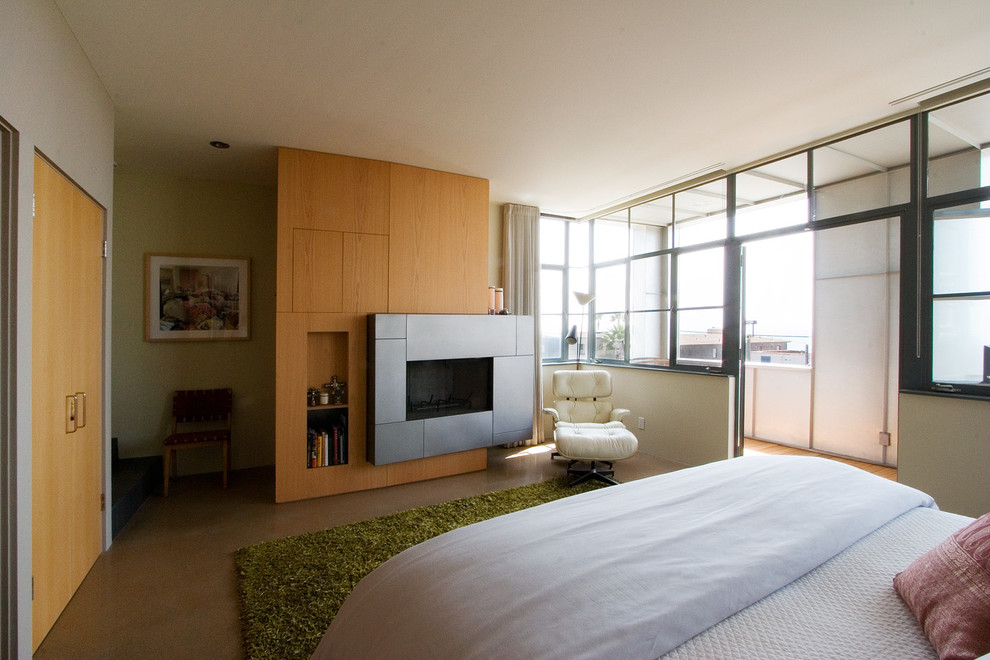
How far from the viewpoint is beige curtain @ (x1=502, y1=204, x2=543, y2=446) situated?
16.6 feet

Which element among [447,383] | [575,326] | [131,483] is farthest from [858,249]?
[131,483]

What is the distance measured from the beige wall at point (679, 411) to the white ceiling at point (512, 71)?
2.13 meters

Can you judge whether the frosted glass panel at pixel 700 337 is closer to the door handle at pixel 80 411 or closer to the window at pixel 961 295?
the window at pixel 961 295

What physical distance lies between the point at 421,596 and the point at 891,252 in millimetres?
5217

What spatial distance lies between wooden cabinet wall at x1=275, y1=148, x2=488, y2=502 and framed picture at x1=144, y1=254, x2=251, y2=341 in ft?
3.59

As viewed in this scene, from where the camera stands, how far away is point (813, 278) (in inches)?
189

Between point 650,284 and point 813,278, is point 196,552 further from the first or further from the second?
point 813,278

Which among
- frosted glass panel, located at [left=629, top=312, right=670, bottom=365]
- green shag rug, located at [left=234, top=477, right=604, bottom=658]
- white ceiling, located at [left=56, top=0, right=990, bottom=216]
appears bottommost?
green shag rug, located at [left=234, top=477, right=604, bottom=658]

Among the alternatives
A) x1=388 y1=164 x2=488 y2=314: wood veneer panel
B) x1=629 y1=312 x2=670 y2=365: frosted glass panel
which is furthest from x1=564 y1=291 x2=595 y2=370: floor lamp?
x1=388 y1=164 x2=488 y2=314: wood veneer panel

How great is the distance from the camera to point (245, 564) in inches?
96.0

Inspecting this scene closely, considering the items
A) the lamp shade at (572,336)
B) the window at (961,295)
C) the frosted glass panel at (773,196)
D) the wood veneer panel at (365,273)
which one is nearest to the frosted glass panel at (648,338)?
the lamp shade at (572,336)

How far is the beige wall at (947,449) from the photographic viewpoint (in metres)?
2.59

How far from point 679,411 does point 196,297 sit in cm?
478

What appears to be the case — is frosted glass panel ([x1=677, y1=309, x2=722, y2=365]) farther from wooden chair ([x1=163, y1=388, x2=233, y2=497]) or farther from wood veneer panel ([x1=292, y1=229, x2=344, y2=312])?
wooden chair ([x1=163, y1=388, x2=233, y2=497])
